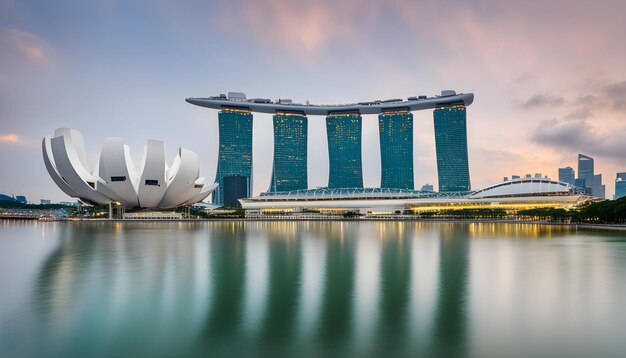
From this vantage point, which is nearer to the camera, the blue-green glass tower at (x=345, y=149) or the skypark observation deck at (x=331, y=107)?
the skypark observation deck at (x=331, y=107)

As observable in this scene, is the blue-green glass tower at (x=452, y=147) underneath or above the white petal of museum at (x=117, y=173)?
above

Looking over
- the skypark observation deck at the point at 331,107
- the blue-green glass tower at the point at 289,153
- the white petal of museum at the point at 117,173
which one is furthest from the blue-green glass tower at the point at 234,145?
the white petal of museum at the point at 117,173

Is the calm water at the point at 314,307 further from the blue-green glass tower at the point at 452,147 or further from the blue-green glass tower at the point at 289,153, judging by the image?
the blue-green glass tower at the point at 289,153

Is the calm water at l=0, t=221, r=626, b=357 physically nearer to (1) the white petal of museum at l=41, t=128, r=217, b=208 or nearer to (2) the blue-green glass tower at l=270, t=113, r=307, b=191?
(1) the white petal of museum at l=41, t=128, r=217, b=208

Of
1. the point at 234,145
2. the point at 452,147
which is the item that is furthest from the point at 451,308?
the point at 234,145

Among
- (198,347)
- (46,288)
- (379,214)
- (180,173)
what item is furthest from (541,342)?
(379,214)

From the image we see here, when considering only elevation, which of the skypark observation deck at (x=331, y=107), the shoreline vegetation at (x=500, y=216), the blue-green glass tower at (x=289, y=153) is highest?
the skypark observation deck at (x=331, y=107)
